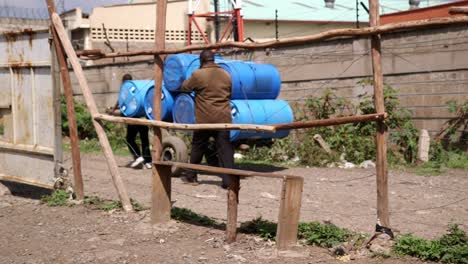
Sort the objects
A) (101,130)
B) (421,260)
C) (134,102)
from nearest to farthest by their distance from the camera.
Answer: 1. (421,260)
2. (101,130)
3. (134,102)

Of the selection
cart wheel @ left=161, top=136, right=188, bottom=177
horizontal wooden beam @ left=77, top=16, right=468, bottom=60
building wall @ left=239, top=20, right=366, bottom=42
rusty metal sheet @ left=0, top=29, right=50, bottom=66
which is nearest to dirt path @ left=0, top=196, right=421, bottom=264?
horizontal wooden beam @ left=77, top=16, right=468, bottom=60

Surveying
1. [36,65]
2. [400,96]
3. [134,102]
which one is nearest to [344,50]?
[400,96]

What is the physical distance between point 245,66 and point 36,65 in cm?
342

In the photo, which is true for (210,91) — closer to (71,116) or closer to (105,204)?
(71,116)

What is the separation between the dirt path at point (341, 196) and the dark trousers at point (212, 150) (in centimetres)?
40

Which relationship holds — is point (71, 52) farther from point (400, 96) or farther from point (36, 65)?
point (400, 96)

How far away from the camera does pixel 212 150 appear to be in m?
9.73

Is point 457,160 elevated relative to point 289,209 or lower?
lower

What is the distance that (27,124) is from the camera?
8.30 meters

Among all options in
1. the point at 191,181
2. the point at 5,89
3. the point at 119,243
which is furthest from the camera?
the point at 191,181

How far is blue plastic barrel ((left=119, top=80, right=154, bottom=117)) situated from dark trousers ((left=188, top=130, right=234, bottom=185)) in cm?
171

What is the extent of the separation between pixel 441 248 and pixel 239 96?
5653 millimetres

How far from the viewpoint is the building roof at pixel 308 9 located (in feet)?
91.7

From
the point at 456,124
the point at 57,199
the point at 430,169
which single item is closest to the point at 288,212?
the point at 57,199
